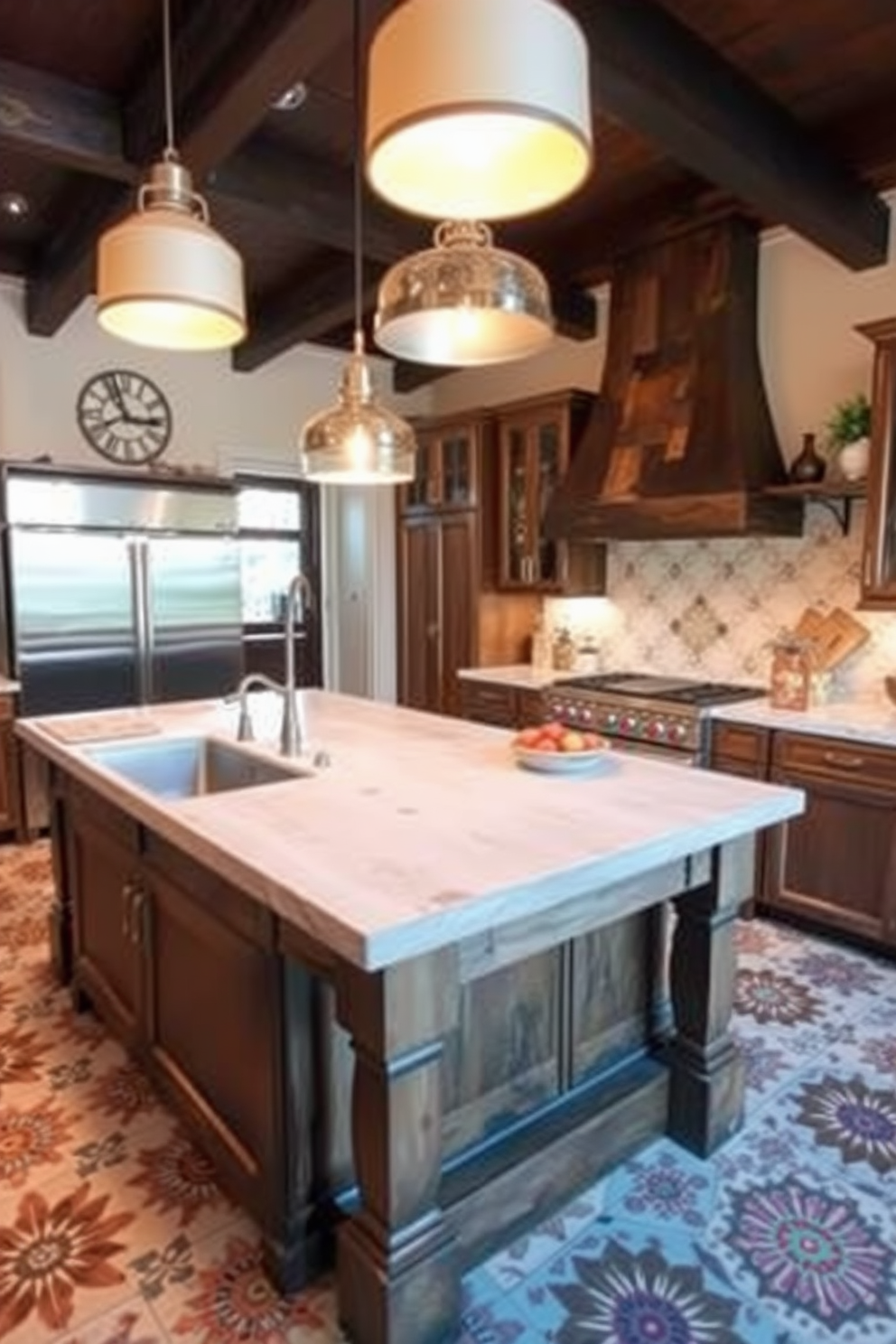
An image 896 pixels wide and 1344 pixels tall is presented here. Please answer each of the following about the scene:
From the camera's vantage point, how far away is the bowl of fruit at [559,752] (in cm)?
215

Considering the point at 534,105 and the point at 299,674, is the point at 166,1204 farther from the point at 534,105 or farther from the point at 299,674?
the point at 299,674

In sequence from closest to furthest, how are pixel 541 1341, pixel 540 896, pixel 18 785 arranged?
pixel 540 896 < pixel 541 1341 < pixel 18 785

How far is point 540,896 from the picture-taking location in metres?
1.43

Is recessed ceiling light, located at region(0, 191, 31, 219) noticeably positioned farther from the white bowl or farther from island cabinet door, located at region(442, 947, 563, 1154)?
island cabinet door, located at region(442, 947, 563, 1154)

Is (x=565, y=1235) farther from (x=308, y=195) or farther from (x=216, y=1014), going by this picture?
(x=308, y=195)

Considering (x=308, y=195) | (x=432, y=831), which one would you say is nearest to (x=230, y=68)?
(x=308, y=195)

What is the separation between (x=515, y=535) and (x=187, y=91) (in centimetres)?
271

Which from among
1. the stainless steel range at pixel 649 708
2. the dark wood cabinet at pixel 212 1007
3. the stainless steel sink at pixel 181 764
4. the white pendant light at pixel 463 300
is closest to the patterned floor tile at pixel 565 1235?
the dark wood cabinet at pixel 212 1007

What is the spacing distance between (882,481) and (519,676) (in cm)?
204

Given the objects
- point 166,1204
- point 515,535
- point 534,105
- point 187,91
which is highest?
point 187,91

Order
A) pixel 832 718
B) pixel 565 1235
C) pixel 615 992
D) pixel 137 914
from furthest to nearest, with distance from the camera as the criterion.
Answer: pixel 832 718 → pixel 137 914 → pixel 615 992 → pixel 565 1235

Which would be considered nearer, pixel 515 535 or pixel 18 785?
pixel 18 785

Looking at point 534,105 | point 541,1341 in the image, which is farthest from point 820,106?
point 541,1341

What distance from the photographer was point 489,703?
4.58m
